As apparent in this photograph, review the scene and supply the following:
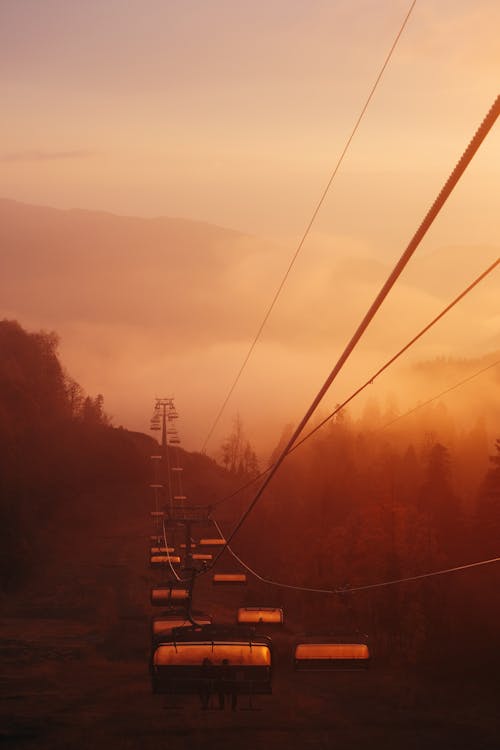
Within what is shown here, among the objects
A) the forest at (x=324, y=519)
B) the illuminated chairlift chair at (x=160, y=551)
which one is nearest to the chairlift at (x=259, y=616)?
the forest at (x=324, y=519)

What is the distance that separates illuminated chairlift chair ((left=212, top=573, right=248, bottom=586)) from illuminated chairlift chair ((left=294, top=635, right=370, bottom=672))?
12.7 metres

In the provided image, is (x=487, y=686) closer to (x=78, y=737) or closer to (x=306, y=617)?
(x=306, y=617)

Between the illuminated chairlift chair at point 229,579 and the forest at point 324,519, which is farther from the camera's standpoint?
the forest at point 324,519

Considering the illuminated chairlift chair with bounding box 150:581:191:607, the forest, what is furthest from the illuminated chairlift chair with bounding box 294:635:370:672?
the illuminated chairlift chair with bounding box 150:581:191:607

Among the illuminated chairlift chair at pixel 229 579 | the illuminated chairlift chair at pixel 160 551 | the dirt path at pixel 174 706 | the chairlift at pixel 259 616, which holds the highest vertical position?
the illuminated chairlift chair at pixel 160 551

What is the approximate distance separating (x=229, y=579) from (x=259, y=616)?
6.70 m

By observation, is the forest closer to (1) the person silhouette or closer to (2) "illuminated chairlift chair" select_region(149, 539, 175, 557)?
(2) "illuminated chairlift chair" select_region(149, 539, 175, 557)

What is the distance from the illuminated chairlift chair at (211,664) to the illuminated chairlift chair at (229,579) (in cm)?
1579

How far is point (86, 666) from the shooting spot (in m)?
54.9

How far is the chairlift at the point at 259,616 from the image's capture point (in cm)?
3066

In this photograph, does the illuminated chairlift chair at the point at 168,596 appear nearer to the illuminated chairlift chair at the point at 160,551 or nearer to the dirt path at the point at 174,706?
the dirt path at the point at 174,706

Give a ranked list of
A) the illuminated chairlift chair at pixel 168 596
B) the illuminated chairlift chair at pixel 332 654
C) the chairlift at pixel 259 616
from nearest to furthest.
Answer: the illuminated chairlift chair at pixel 332 654, the chairlift at pixel 259 616, the illuminated chairlift chair at pixel 168 596

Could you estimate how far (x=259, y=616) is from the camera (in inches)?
1215

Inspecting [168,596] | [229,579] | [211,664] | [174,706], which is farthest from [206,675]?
[174,706]
